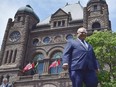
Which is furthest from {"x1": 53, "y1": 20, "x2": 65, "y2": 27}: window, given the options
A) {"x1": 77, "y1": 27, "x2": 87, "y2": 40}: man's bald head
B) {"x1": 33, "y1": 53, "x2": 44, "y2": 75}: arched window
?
{"x1": 77, "y1": 27, "x2": 87, "y2": 40}: man's bald head

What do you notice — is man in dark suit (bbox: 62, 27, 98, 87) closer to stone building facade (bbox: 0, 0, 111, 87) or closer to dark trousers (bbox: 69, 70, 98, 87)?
dark trousers (bbox: 69, 70, 98, 87)

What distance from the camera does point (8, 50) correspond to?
39.6 m

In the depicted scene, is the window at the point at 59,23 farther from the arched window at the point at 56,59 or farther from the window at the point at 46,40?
the arched window at the point at 56,59

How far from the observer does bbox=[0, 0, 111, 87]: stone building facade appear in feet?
121

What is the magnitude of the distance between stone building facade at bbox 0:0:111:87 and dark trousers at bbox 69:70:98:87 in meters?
28.1

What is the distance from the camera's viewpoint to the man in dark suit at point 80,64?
6.27 metres

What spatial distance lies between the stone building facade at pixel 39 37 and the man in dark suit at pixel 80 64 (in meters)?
27.9

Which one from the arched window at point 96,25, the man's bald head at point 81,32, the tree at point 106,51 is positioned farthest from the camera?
the arched window at point 96,25

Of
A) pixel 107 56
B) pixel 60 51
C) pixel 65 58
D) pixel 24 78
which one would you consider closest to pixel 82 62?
pixel 65 58

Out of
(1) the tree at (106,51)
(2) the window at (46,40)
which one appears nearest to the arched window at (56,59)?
(2) the window at (46,40)

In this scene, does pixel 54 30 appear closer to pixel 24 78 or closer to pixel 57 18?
pixel 57 18

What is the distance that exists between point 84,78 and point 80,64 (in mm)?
377

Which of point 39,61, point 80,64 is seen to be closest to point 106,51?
point 39,61

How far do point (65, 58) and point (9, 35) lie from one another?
3621 cm
